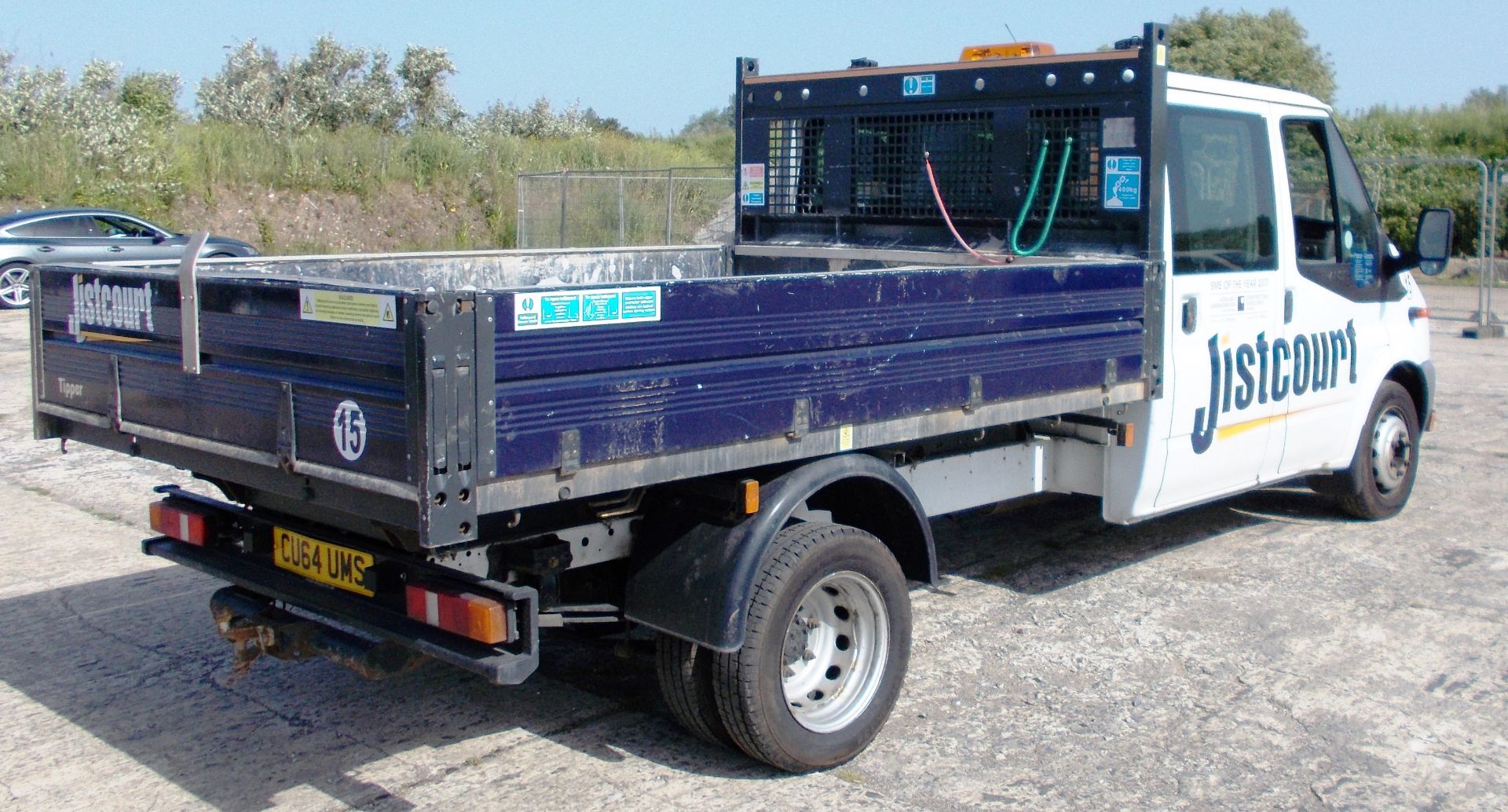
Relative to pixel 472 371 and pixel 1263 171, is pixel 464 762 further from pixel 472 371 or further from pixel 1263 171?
pixel 1263 171

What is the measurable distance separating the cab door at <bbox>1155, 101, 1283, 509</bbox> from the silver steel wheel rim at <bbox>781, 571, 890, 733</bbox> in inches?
77.9

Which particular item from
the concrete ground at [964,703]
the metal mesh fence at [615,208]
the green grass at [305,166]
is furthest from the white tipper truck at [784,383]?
the green grass at [305,166]

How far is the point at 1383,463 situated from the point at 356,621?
583 centimetres

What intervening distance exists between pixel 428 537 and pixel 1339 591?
4688 millimetres

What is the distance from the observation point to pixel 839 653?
172 inches

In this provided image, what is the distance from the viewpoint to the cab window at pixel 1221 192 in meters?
5.70

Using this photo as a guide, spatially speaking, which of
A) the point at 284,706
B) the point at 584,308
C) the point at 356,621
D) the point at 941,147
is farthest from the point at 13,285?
the point at 584,308

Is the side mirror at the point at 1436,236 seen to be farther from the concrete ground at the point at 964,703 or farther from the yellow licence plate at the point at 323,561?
the yellow licence plate at the point at 323,561

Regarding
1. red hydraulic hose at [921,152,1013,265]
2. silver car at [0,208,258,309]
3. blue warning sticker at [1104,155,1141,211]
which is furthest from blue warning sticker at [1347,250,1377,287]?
silver car at [0,208,258,309]

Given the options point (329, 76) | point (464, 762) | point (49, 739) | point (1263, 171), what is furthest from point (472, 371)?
point (329, 76)

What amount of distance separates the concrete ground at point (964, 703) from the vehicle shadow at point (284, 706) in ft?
0.04

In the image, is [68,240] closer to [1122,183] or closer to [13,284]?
[13,284]

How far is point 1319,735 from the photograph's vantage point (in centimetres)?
454

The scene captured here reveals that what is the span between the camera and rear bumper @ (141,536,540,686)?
11.7 feet
